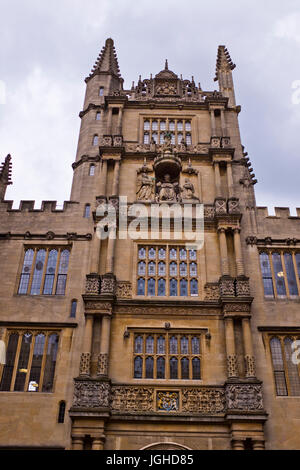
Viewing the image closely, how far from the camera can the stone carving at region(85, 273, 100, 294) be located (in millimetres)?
19781

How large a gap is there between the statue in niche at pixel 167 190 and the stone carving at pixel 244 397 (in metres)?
9.86

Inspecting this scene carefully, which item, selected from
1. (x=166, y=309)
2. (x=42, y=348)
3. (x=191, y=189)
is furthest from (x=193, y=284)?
(x=42, y=348)

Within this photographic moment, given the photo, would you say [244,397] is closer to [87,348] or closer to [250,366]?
[250,366]

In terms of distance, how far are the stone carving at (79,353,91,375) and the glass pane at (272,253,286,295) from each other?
28.5 ft

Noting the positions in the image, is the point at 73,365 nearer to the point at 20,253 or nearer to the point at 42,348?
the point at 42,348

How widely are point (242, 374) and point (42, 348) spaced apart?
8080mm

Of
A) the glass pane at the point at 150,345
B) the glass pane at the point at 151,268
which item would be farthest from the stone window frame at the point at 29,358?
the glass pane at the point at 151,268

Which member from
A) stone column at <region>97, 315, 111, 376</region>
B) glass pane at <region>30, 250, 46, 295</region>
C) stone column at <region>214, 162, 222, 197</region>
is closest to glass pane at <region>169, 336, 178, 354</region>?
stone column at <region>97, 315, 111, 376</region>

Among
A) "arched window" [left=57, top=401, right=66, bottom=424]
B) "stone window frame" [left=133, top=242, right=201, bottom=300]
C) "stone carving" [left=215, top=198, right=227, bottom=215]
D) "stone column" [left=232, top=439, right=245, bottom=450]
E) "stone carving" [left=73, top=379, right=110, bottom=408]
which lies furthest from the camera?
"stone carving" [left=215, top=198, right=227, bottom=215]

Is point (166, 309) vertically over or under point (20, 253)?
under

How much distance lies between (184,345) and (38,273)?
7344mm

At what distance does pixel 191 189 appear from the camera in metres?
24.0

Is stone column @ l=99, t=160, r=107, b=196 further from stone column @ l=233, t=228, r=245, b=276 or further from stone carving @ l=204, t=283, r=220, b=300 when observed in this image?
stone carving @ l=204, t=283, r=220, b=300
